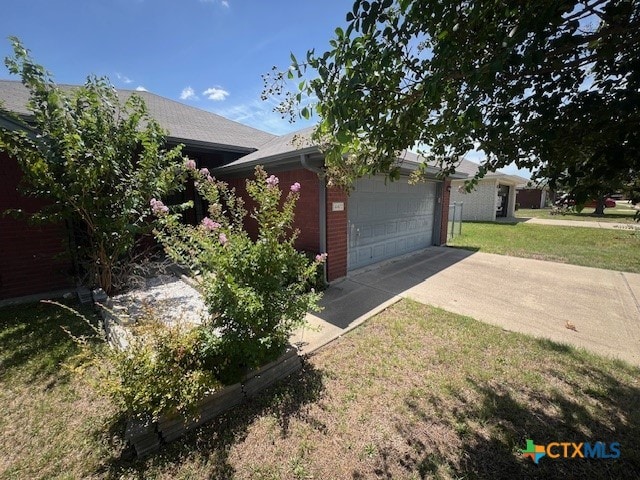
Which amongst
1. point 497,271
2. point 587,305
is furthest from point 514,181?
point 587,305

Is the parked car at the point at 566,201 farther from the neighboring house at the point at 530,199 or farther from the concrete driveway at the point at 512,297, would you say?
the neighboring house at the point at 530,199

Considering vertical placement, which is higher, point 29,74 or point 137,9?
point 137,9

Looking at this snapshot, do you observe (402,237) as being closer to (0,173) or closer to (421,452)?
(421,452)

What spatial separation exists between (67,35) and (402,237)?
381 inches

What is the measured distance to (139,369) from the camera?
7.09ft

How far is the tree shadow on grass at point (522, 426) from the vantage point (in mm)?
2018

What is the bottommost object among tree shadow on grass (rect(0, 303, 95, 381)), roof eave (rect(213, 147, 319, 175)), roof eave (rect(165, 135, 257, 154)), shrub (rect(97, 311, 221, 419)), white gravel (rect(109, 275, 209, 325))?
tree shadow on grass (rect(0, 303, 95, 381))

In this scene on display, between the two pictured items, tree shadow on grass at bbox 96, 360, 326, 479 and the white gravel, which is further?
the white gravel

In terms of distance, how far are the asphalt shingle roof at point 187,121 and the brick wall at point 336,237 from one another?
4446 millimetres

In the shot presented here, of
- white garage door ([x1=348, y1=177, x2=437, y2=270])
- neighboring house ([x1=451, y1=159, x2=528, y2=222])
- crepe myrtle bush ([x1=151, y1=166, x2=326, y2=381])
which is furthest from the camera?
neighboring house ([x1=451, y1=159, x2=528, y2=222])

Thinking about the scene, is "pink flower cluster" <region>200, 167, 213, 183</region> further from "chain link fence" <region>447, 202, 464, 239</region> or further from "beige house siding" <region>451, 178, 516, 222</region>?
"beige house siding" <region>451, 178, 516, 222</region>

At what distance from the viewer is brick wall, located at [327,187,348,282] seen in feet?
18.2

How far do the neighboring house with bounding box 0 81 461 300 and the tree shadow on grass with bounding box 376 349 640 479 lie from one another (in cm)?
257

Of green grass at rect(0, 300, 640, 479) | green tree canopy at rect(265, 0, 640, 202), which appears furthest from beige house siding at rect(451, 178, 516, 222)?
green tree canopy at rect(265, 0, 640, 202)
